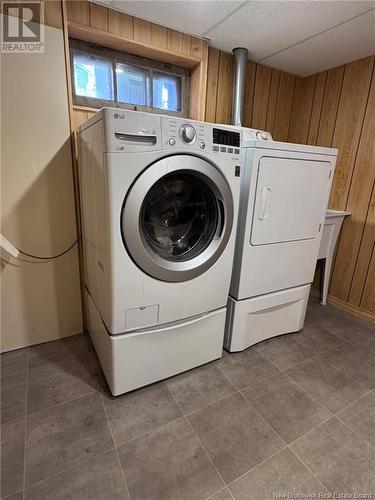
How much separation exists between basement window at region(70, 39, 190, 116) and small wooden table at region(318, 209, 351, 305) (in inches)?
57.4

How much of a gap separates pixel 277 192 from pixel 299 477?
1.29 meters

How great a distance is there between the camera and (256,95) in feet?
7.73

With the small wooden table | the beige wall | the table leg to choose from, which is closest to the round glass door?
the beige wall

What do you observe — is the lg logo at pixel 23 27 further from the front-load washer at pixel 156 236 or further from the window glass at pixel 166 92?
the window glass at pixel 166 92

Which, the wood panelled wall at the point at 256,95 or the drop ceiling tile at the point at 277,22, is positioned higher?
the drop ceiling tile at the point at 277,22

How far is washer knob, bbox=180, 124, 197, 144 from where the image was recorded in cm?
114

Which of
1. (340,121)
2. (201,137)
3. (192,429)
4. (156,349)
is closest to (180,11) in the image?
(201,137)

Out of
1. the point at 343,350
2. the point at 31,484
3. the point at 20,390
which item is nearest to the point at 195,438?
the point at 31,484

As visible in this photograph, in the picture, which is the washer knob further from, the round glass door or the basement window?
the basement window

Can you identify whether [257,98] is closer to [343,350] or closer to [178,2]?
[178,2]

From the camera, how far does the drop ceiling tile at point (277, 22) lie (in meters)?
1.49

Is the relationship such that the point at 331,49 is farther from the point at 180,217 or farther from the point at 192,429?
the point at 192,429

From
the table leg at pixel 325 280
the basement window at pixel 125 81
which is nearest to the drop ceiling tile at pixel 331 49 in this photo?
the basement window at pixel 125 81

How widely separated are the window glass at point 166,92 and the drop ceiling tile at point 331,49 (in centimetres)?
81
